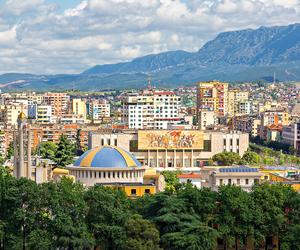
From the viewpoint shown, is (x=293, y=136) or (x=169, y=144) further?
(x=293, y=136)


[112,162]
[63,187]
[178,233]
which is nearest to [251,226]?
[178,233]

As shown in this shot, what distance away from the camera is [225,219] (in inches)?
1359

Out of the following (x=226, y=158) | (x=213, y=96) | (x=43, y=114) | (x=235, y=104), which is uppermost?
(x=213, y=96)

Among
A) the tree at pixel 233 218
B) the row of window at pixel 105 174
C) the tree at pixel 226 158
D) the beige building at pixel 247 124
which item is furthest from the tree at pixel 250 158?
the beige building at pixel 247 124

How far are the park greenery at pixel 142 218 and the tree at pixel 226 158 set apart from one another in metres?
31.5

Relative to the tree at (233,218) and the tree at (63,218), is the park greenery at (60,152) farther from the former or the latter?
the tree at (233,218)

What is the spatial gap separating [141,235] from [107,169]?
1135 cm

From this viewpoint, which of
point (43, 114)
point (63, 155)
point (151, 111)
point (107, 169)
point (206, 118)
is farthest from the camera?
point (43, 114)

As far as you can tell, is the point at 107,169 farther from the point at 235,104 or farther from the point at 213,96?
the point at 235,104

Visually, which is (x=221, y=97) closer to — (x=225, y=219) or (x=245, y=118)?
(x=245, y=118)

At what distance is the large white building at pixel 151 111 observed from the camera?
310ft

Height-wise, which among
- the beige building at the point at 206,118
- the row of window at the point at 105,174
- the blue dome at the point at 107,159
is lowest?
the beige building at the point at 206,118

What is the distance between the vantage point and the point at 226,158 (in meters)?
68.4

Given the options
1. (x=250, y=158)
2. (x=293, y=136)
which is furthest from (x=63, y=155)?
(x=293, y=136)
